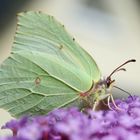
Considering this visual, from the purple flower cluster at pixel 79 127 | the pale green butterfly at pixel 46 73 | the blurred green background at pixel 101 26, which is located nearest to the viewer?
the purple flower cluster at pixel 79 127

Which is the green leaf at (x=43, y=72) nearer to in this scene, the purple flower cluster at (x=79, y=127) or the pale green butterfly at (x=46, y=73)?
the pale green butterfly at (x=46, y=73)

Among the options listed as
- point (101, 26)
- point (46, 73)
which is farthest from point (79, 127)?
point (101, 26)

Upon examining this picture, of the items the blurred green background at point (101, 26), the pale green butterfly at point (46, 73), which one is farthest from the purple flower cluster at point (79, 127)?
the blurred green background at point (101, 26)

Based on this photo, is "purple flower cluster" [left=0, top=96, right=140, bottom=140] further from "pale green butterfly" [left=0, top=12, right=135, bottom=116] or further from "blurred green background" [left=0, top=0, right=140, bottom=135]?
"blurred green background" [left=0, top=0, right=140, bottom=135]

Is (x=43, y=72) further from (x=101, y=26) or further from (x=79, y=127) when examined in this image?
(x=101, y=26)

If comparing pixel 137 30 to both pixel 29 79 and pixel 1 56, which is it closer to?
pixel 1 56

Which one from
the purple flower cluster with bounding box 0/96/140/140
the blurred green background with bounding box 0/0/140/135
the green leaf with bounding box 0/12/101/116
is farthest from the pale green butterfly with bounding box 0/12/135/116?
the blurred green background with bounding box 0/0/140/135
